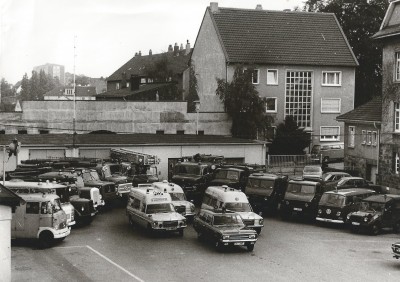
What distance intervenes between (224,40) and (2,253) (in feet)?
151

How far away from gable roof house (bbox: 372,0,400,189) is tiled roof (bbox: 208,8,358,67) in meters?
18.5

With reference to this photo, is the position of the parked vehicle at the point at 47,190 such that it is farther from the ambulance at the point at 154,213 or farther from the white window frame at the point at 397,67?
the white window frame at the point at 397,67

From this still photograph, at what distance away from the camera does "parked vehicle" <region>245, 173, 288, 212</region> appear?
33719 mm

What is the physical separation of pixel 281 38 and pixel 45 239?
42592mm

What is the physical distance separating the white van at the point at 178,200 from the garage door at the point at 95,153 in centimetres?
1288

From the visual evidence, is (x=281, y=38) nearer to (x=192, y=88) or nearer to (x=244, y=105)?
(x=244, y=105)

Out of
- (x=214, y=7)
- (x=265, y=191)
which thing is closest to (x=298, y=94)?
(x=214, y=7)

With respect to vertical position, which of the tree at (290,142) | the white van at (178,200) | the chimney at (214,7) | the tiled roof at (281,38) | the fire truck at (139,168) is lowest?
the white van at (178,200)

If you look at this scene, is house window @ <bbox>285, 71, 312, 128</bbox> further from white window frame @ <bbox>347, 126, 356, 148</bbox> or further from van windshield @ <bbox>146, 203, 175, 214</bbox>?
van windshield @ <bbox>146, 203, 175, 214</bbox>

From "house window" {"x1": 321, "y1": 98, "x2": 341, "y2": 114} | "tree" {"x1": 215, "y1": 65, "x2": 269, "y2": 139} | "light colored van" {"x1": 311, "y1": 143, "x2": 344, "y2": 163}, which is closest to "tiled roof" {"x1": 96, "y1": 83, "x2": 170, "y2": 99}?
"tree" {"x1": 215, "y1": 65, "x2": 269, "y2": 139}

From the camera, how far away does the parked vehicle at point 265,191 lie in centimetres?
3372

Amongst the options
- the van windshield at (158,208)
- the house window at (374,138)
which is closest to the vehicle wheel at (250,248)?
the van windshield at (158,208)

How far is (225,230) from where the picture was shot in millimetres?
24625

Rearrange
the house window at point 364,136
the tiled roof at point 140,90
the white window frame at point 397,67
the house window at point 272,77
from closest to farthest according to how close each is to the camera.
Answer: the white window frame at point 397,67 < the house window at point 364,136 < the house window at point 272,77 < the tiled roof at point 140,90
